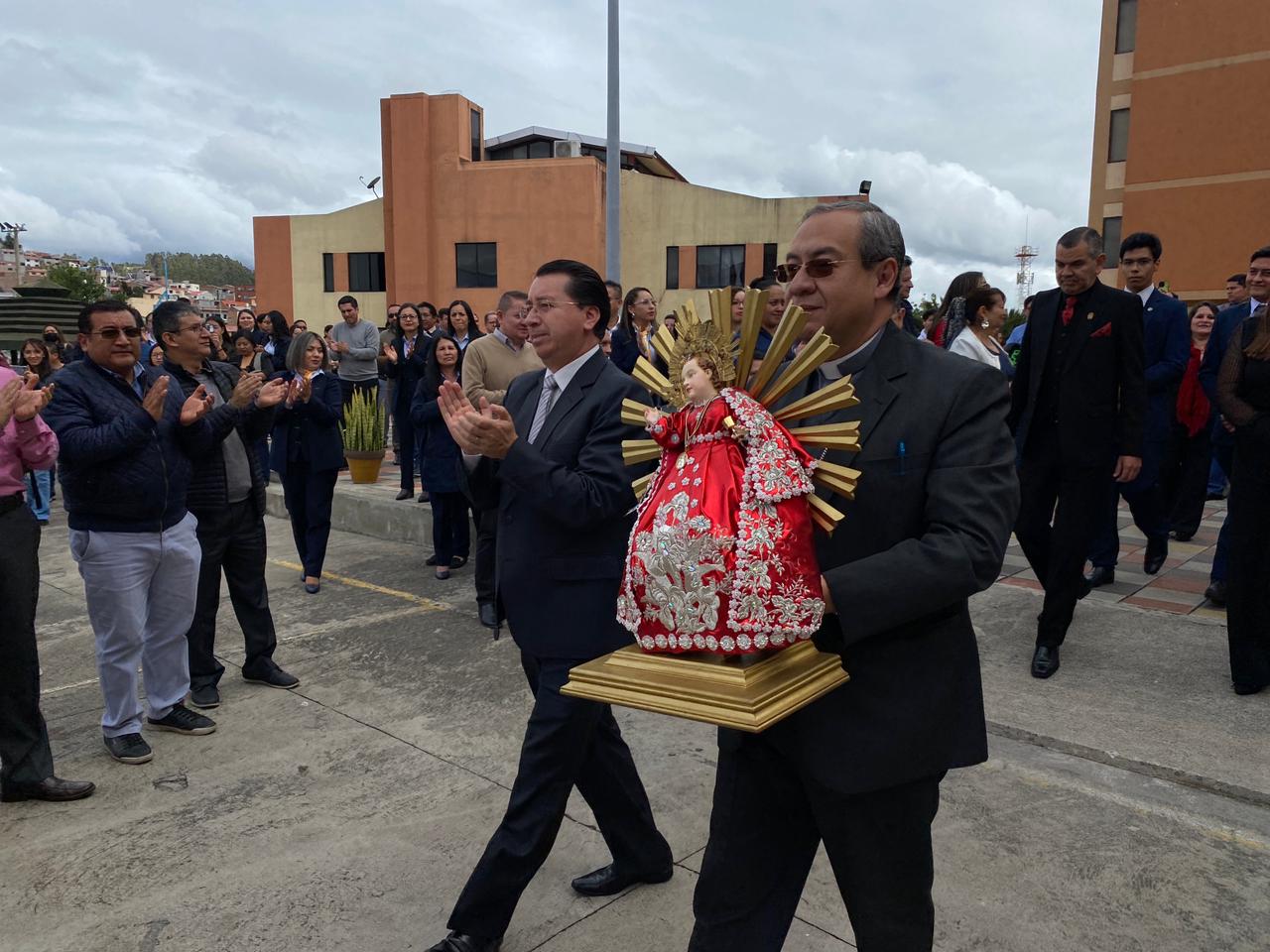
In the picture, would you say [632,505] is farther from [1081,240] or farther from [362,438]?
[362,438]

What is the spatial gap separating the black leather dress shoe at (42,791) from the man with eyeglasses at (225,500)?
1.02 meters

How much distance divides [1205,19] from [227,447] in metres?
31.8

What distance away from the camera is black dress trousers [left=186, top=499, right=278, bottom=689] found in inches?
195

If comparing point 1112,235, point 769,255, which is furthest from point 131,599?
point 1112,235

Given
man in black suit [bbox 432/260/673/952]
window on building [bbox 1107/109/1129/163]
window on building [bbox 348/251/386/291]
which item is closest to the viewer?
man in black suit [bbox 432/260/673/952]

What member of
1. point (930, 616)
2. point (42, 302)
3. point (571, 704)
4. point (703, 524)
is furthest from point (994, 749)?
point (42, 302)

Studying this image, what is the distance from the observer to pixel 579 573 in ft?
9.19

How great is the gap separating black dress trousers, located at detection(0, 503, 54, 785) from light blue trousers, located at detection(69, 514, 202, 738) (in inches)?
10.8

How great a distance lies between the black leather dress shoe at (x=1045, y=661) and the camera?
189 inches

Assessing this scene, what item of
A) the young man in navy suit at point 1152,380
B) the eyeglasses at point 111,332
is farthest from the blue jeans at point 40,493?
the young man in navy suit at point 1152,380

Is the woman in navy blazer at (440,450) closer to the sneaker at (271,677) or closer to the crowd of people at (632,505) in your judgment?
the crowd of people at (632,505)

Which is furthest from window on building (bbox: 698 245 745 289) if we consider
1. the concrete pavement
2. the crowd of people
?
the concrete pavement

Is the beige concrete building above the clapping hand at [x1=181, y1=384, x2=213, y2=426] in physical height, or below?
above

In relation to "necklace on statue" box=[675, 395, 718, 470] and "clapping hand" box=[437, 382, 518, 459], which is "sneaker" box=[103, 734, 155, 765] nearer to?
"clapping hand" box=[437, 382, 518, 459]
